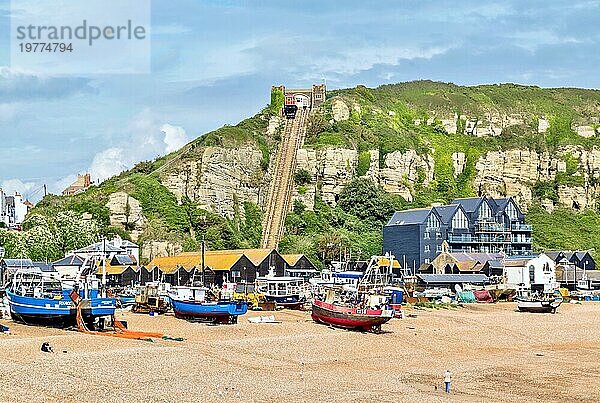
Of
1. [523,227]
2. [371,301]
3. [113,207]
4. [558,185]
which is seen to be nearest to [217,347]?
[371,301]

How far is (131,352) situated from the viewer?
92.4 ft

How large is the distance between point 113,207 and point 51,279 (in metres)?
38.4

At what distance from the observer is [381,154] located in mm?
95938

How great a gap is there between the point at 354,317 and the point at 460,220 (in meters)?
48.8

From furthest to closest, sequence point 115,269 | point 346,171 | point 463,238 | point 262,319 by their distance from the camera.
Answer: point 346,171 < point 463,238 < point 115,269 < point 262,319

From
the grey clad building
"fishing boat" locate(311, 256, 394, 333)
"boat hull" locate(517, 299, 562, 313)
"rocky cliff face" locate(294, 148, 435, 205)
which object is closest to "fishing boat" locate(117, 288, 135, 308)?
"fishing boat" locate(311, 256, 394, 333)

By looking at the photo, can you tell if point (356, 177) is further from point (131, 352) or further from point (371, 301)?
point (131, 352)

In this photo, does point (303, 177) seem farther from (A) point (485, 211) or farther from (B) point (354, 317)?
(B) point (354, 317)

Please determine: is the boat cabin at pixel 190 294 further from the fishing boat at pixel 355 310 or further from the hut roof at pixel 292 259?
the hut roof at pixel 292 259

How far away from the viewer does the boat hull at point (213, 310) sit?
132ft

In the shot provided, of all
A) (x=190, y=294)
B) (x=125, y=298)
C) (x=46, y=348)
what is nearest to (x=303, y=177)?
(x=125, y=298)

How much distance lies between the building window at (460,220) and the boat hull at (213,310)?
46.0 meters

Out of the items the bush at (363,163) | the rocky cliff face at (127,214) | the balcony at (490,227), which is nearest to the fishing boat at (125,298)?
the rocky cliff face at (127,214)

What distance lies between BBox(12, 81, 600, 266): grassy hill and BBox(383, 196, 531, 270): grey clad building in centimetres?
315
